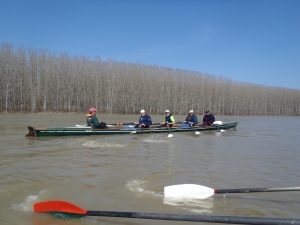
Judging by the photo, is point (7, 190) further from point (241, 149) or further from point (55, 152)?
point (241, 149)

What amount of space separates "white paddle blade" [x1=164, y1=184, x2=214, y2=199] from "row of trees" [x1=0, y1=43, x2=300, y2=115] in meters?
40.3

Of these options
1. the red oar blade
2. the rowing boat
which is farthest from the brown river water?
the rowing boat

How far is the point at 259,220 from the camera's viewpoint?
299cm

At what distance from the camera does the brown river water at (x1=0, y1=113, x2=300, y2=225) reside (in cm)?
449

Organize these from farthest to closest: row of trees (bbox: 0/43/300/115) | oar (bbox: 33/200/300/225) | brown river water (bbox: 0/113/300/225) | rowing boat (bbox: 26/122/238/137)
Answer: row of trees (bbox: 0/43/300/115)
rowing boat (bbox: 26/122/238/137)
brown river water (bbox: 0/113/300/225)
oar (bbox: 33/200/300/225)

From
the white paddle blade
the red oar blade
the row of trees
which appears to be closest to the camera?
the red oar blade

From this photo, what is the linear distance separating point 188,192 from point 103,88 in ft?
152

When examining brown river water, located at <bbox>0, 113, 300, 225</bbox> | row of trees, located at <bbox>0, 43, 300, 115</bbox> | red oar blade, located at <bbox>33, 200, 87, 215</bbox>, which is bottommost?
brown river water, located at <bbox>0, 113, 300, 225</bbox>

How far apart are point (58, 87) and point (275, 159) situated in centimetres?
4235

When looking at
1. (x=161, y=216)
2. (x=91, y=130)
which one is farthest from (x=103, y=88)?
(x=161, y=216)

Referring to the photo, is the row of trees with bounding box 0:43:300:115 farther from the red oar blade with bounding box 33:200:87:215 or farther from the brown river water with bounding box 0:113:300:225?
the red oar blade with bounding box 33:200:87:215

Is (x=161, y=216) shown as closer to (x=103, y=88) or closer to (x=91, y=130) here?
(x=91, y=130)

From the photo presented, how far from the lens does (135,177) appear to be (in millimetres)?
6430

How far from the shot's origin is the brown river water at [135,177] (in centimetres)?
449
